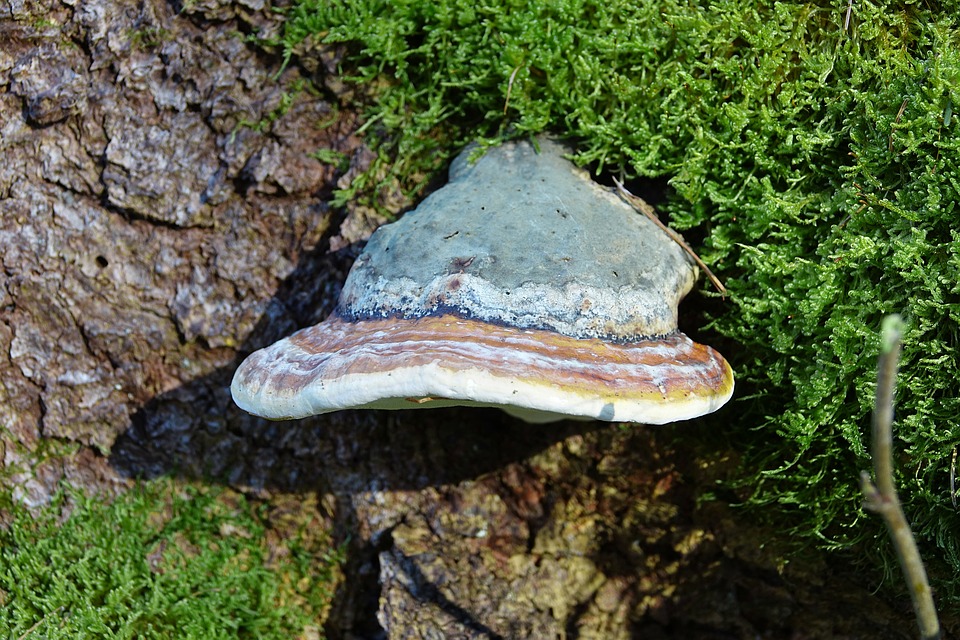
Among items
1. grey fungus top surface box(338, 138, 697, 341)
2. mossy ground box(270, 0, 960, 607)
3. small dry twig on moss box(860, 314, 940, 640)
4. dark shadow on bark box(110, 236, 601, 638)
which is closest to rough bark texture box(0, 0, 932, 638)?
dark shadow on bark box(110, 236, 601, 638)

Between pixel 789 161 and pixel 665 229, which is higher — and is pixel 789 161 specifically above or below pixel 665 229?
above

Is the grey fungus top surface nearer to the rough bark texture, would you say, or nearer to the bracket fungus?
the bracket fungus

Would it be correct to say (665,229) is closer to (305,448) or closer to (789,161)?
(789,161)

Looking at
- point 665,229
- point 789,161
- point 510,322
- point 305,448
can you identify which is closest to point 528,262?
point 510,322

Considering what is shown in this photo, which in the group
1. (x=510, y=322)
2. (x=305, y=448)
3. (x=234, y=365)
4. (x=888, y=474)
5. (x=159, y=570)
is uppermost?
(x=888, y=474)

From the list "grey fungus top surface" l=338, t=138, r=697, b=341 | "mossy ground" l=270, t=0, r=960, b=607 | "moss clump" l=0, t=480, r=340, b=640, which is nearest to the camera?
"grey fungus top surface" l=338, t=138, r=697, b=341

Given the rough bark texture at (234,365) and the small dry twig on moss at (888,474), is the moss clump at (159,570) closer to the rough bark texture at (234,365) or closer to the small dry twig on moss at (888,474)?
the rough bark texture at (234,365)
